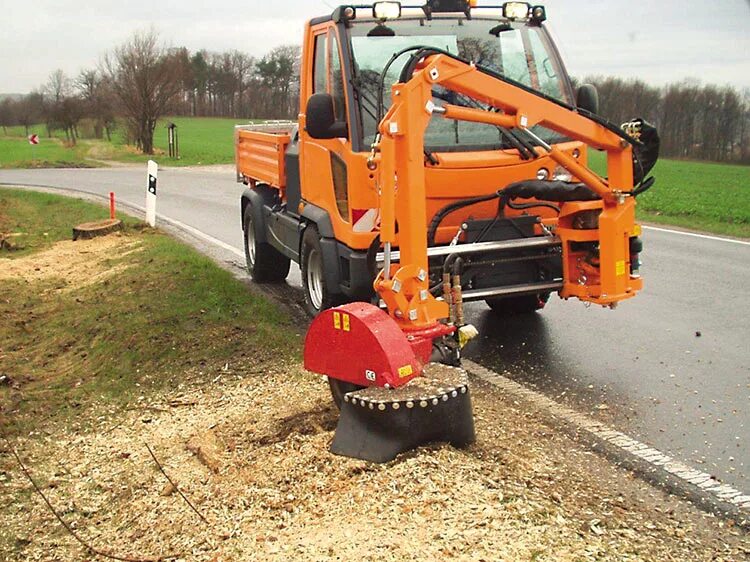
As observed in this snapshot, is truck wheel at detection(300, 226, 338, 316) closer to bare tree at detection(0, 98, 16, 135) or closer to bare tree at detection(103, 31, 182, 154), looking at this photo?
bare tree at detection(103, 31, 182, 154)

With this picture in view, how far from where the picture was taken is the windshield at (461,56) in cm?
708

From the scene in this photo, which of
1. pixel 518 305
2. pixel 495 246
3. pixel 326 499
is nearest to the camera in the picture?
pixel 326 499

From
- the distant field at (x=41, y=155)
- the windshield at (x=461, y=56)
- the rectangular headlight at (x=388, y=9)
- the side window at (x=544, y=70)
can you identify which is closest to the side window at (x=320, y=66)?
the windshield at (x=461, y=56)

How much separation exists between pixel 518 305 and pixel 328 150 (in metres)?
2.45

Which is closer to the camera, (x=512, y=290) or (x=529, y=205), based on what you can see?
(x=512, y=290)

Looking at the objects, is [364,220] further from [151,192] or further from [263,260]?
[151,192]

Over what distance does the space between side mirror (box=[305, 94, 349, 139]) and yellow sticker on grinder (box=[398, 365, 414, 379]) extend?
2.90 m

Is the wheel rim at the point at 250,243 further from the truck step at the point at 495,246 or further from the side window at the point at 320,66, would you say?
the truck step at the point at 495,246

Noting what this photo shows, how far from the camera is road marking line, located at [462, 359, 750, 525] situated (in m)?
4.46

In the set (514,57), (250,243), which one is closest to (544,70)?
(514,57)

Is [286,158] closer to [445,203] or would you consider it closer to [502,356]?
[445,203]

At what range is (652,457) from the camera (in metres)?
5.02

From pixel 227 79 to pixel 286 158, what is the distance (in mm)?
59989

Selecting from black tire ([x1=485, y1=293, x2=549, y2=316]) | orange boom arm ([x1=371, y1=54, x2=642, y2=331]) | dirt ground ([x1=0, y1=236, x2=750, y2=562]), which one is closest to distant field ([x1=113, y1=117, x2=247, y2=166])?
black tire ([x1=485, y1=293, x2=549, y2=316])
